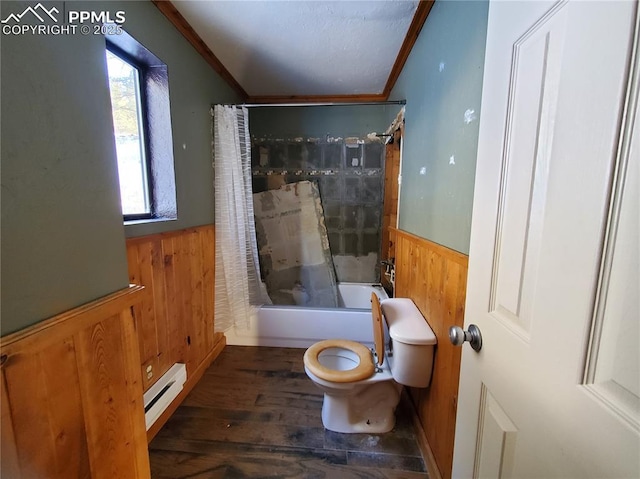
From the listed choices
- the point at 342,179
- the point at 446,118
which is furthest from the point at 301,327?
the point at 446,118

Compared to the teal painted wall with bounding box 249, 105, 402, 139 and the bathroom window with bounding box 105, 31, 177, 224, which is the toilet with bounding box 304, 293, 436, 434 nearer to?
the bathroom window with bounding box 105, 31, 177, 224

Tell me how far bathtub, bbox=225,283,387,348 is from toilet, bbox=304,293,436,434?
0.61 meters

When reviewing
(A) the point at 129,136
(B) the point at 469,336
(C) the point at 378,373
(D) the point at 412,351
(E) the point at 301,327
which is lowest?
(E) the point at 301,327

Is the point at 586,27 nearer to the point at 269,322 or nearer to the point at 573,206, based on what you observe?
the point at 573,206

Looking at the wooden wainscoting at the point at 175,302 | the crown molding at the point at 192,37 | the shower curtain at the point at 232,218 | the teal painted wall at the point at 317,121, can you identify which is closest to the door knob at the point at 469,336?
the wooden wainscoting at the point at 175,302

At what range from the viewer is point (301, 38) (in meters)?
1.67

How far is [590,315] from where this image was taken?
37 centimetres

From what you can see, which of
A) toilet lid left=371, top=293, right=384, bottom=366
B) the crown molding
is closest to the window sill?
the crown molding

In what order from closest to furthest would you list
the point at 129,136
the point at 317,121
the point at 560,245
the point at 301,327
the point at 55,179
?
the point at 560,245, the point at 55,179, the point at 129,136, the point at 301,327, the point at 317,121

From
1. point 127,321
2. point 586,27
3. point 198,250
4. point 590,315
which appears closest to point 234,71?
point 198,250

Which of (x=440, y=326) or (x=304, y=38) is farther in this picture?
(x=304, y=38)

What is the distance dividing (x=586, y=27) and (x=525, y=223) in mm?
309

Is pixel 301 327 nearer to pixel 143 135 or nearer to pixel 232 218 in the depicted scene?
pixel 232 218

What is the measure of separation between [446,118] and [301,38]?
1.16 metres
